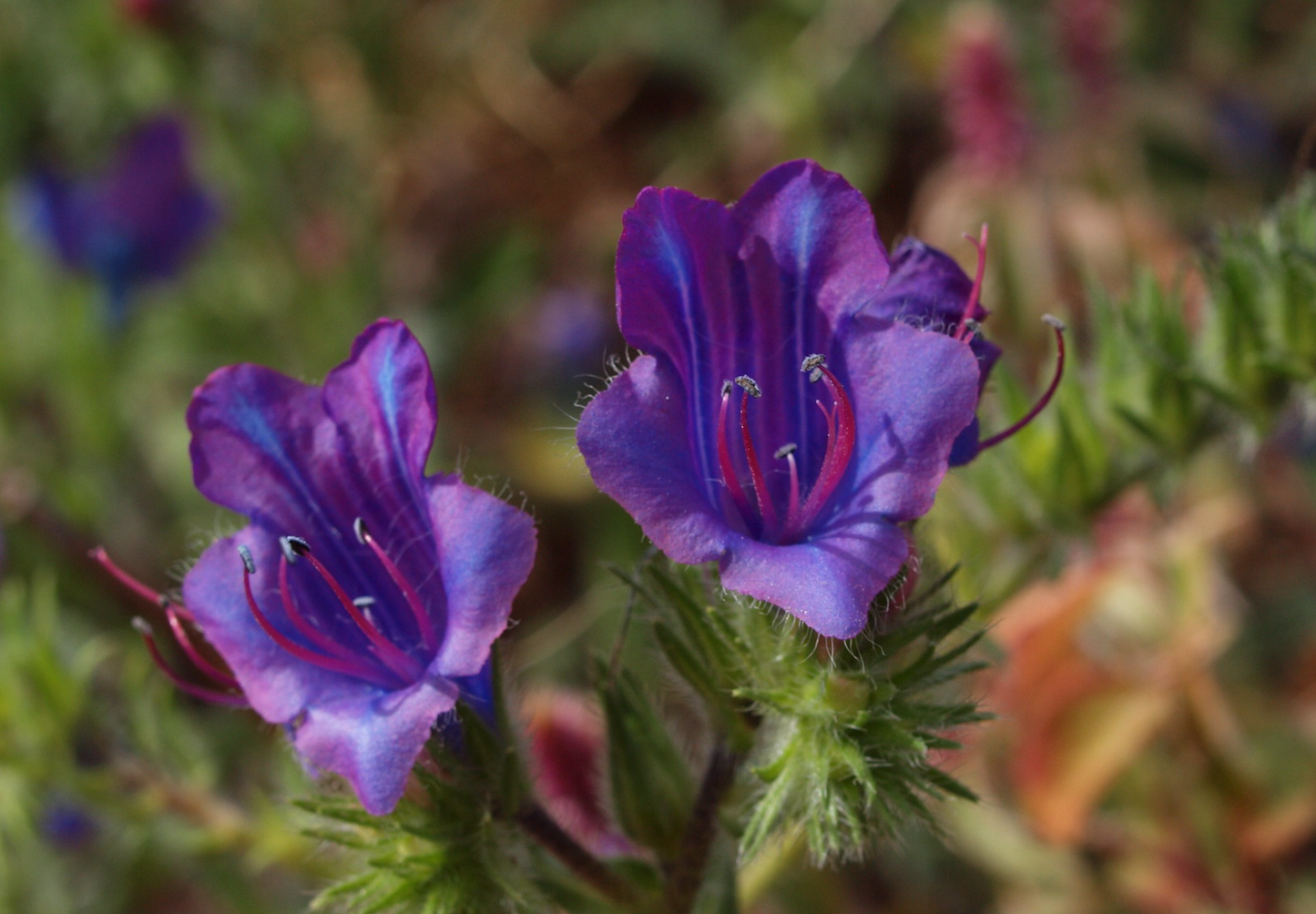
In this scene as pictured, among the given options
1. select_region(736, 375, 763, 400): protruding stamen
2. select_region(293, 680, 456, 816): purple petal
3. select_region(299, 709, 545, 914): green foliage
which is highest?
Answer: select_region(736, 375, 763, 400): protruding stamen

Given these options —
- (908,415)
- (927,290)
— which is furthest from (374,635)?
(927,290)

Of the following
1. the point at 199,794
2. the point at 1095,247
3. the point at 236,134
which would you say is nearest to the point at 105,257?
the point at 236,134

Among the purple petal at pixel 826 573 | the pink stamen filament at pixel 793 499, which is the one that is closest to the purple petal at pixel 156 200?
the pink stamen filament at pixel 793 499

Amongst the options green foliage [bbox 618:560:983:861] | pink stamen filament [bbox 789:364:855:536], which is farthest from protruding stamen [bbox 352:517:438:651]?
pink stamen filament [bbox 789:364:855:536]

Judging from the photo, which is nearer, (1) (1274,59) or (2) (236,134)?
(2) (236,134)

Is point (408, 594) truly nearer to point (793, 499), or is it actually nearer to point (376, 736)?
point (376, 736)

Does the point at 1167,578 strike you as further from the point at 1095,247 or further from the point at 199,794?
the point at 199,794

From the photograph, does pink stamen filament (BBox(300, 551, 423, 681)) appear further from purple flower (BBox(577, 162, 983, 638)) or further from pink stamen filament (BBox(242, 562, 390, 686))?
purple flower (BBox(577, 162, 983, 638))
